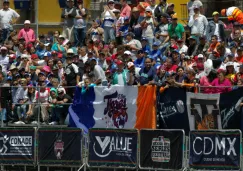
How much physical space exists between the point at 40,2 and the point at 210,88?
1545cm

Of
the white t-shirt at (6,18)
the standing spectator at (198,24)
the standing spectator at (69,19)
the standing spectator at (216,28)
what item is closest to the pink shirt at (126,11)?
the standing spectator at (69,19)

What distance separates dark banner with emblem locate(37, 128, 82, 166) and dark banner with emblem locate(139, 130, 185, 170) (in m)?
1.76

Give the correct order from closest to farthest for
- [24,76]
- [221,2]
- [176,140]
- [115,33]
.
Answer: [176,140] < [24,76] < [115,33] < [221,2]

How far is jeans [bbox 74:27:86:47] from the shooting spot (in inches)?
1250

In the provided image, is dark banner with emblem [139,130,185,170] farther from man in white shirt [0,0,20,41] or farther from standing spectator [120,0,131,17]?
man in white shirt [0,0,20,41]

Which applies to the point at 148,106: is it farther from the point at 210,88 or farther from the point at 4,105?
the point at 4,105

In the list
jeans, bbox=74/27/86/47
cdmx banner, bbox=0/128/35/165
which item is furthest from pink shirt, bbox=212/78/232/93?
jeans, bbox=74/27/86/47

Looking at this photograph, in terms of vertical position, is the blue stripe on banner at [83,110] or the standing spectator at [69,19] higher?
the standing spectator at [69,19]

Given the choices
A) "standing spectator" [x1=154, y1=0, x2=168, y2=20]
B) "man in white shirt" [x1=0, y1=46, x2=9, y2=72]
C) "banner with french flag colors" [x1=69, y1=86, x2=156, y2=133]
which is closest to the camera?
"banner with french flag colors" [x1=69, y1=86, x2=156, y2=133]

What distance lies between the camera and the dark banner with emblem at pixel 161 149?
2252 centimetres

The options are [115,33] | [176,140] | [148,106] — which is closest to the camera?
[176,140]

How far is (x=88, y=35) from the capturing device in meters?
31.0

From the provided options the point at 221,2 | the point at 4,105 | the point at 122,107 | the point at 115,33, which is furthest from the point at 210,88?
the point at 221,2

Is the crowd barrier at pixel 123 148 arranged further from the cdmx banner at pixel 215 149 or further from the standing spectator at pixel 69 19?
the standing spectator at pixel 69 19
